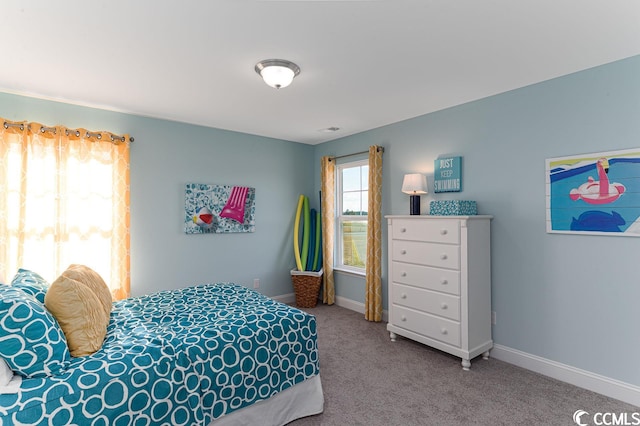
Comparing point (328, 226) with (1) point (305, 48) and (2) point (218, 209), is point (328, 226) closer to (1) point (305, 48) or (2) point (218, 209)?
(2) point (218, 209)

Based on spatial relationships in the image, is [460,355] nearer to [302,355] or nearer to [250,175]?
[302,355]

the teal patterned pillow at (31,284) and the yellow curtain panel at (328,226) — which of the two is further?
the yellow curtain panel at (328,226)

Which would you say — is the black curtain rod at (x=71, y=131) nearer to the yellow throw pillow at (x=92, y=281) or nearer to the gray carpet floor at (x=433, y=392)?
the yellow throw pillow at (x=92, y=281)

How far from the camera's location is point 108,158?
3.45m

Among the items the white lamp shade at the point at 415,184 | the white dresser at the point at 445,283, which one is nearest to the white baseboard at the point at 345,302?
the white dresser at the point at 445,283

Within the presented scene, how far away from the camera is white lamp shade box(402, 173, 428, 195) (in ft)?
11.3

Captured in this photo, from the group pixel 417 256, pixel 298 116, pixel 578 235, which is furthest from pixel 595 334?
pixel 298 116

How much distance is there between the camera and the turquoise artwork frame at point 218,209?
13.2ft

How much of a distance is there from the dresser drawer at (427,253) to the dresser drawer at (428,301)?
277 mm

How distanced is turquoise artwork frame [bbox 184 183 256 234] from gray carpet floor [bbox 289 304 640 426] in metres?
2.04

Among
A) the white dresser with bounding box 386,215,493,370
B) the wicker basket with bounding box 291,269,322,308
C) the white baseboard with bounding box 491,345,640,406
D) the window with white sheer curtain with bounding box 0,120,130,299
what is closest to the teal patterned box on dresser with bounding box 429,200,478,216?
the white dresser with bounding box 386,215,493,370

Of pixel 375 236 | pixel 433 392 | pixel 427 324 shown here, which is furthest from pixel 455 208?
pixel 433 392

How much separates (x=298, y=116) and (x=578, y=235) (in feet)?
9.46

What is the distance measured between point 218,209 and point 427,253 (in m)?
2.67
